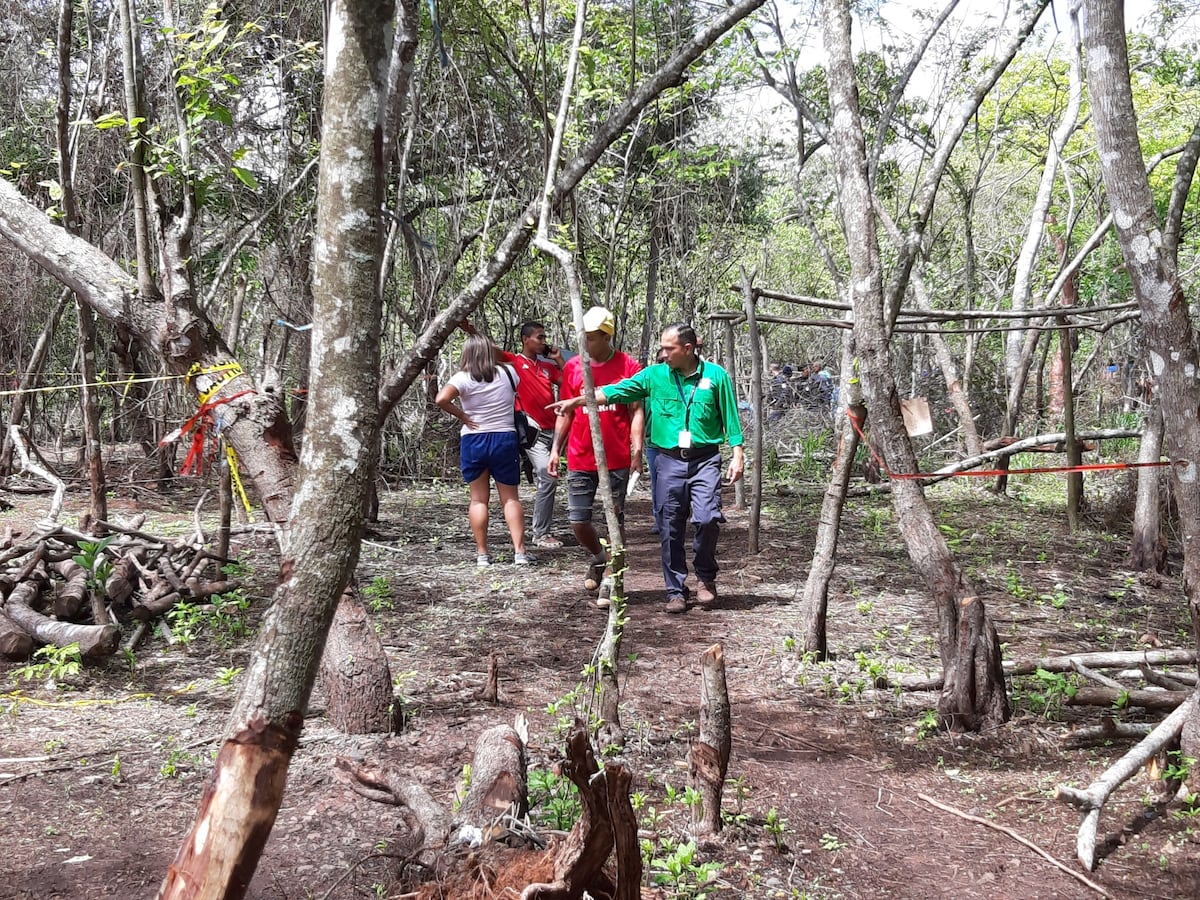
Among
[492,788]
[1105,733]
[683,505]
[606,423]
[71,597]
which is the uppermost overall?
[606,423]

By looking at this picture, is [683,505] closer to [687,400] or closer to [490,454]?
[687,400]

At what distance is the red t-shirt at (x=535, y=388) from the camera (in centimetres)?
818

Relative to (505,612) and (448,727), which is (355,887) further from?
(505,612)

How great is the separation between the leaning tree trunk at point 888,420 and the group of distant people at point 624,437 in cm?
152

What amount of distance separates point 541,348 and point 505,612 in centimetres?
298

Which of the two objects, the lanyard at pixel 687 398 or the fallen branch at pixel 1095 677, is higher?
the lanyard at pixel 687 398

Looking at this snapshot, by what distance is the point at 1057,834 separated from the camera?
3.31 m

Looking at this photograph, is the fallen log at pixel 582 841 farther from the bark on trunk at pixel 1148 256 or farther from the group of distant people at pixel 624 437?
the group of distant people at pixel 624 437

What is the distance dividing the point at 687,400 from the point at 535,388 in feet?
8.31

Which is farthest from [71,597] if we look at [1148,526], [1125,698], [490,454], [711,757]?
[1148,526]

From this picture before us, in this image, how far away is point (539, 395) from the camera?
27.2 feet

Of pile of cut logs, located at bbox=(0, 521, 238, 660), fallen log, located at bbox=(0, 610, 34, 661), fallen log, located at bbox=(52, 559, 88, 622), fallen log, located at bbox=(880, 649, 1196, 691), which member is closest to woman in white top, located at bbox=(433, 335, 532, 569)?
pile of cut logs, located at bbox=(0, 521, 238, 660)

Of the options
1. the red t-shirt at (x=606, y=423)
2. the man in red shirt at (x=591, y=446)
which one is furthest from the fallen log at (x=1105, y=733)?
the red t-shirt at (x=606, y=423)

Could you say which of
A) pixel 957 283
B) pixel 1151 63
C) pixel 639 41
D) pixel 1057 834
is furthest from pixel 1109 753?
pixel 957 283
